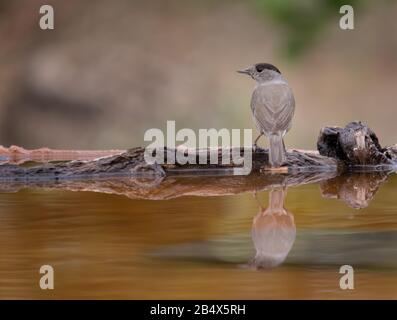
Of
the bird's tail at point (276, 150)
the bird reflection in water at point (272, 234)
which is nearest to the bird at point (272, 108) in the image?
the bird's tail at point (276, 150)

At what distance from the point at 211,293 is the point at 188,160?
300cm

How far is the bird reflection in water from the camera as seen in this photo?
277 centimetres

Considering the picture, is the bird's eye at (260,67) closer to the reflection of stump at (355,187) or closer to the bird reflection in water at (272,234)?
the reflection of stump at (355,187)

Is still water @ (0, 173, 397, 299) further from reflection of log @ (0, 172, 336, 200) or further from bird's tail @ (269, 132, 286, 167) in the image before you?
bird's tail @ (269, 132, 286, 167)

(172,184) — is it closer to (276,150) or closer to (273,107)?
(276,150)

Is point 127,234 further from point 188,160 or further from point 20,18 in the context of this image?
point 20,18

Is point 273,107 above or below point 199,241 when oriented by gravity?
above

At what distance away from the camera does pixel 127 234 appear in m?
3.25

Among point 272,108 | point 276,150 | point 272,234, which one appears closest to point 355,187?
point 276,150

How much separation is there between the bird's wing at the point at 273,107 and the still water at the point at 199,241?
0.65 meters

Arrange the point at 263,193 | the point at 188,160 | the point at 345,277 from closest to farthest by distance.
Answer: the point at 345,277, the point at 263,193, the point at 188,160

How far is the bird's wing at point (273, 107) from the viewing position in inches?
207

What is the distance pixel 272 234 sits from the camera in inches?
125

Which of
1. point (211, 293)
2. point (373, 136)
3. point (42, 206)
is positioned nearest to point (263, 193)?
point (42, 206)
